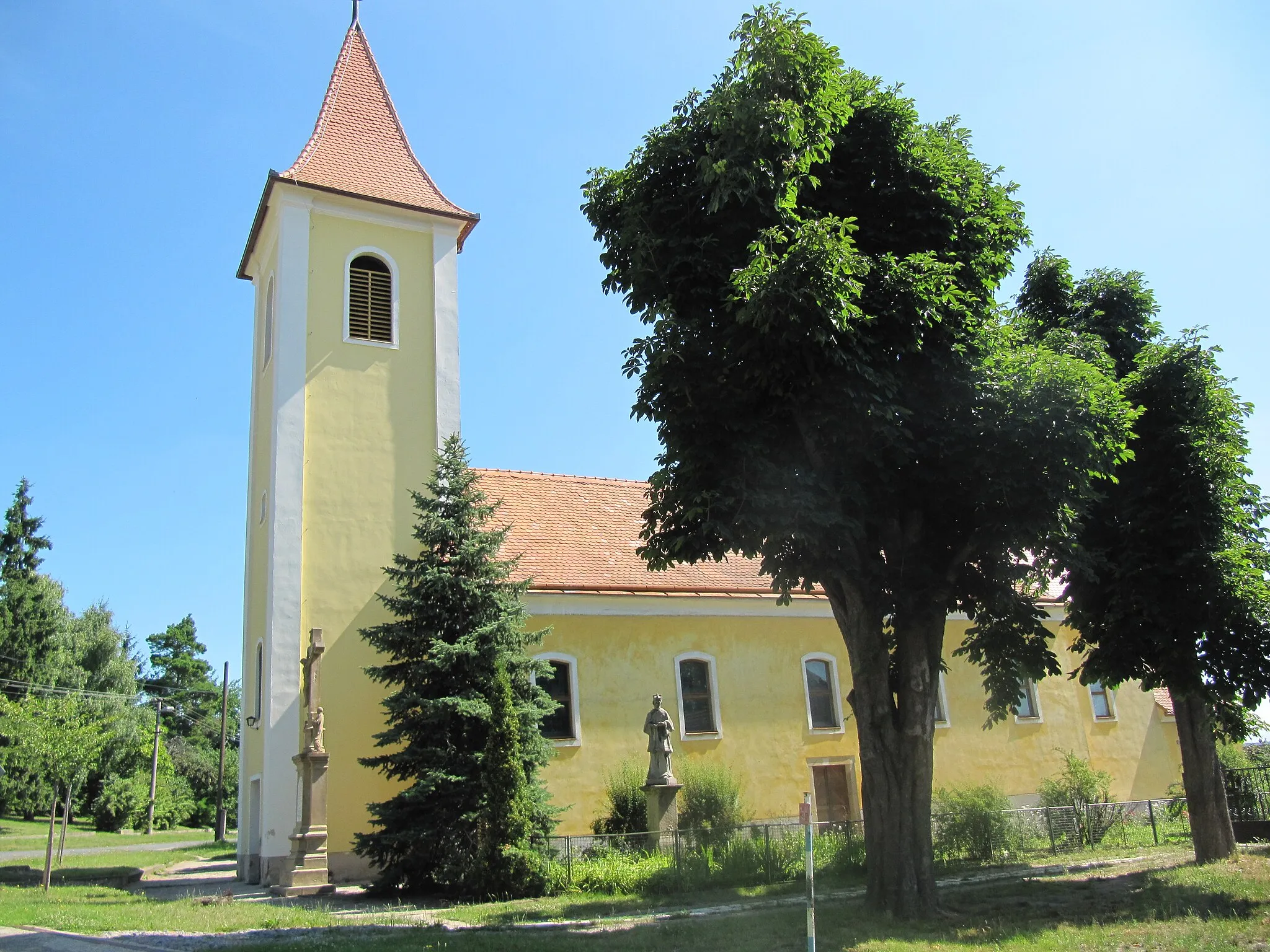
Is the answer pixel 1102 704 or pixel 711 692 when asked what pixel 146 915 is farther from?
pixel 1102 704

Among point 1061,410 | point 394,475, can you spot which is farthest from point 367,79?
point 1061,410

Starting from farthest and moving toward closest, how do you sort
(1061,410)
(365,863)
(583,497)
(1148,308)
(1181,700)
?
(583,497)
(365,863)
(1148,308)
(1181,700)
(1061,410)

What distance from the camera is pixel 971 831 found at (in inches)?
678

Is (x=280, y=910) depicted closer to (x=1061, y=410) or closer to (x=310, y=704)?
(x=310, y=704)

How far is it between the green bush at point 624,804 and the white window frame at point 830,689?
485 centimetres

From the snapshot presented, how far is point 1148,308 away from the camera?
16531 mm

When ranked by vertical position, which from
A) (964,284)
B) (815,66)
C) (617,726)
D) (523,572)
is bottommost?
(617,726)

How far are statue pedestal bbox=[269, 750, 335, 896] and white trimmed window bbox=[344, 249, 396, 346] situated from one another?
30.5 ft

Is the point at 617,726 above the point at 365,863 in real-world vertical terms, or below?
above

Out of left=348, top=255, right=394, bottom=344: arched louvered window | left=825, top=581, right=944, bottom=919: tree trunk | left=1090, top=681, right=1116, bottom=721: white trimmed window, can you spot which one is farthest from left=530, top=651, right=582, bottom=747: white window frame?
left=1090, top=681, right=1116, bottom=721: white trimmed window

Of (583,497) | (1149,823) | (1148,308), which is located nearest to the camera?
(1148,308)

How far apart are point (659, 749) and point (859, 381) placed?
8.32 metres

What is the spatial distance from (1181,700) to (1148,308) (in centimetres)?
644

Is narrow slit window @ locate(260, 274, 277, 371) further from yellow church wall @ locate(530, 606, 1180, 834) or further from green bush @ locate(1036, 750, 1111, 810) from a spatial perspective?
green bush @ locate(1036, 750, 1111, 810)
